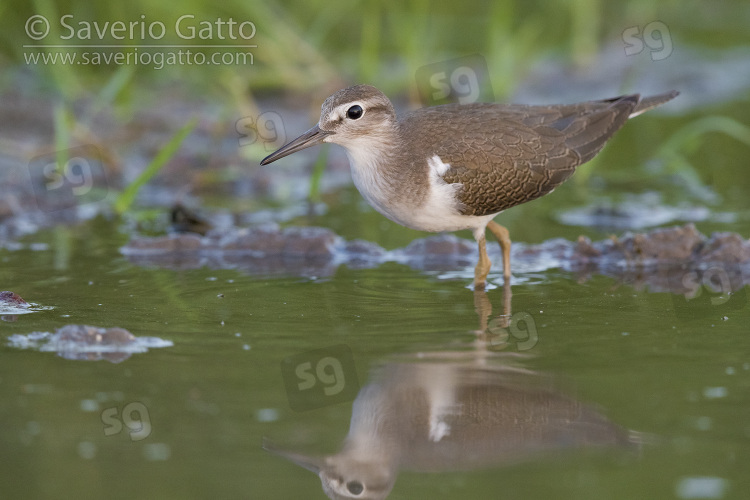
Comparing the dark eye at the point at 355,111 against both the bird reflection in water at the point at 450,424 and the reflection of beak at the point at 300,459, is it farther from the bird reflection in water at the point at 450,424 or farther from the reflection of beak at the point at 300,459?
the reflection of beak at the point at 300,459

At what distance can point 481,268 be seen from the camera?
274 inches

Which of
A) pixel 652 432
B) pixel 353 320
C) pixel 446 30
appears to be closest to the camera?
pixel 652 432

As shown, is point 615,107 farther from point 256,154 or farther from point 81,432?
point 81,432

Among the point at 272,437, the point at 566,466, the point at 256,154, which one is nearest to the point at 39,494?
the point at 272,437

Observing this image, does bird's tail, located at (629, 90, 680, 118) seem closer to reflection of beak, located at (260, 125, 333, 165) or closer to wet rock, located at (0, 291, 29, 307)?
reflection of beak, located at (260, 125, 333, 165)

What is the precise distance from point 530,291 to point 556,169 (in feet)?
3.60

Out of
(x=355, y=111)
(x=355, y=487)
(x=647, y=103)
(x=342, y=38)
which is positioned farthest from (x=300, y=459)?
(x=342, y=38)

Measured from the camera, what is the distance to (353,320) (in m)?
5.82

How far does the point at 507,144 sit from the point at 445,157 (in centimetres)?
52

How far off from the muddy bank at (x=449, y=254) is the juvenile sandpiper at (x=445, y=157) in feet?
1.60

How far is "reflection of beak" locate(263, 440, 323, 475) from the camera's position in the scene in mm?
3973

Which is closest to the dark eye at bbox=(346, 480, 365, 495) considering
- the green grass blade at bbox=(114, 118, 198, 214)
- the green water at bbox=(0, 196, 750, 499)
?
the green water at bbox=(0, 196, 750, 499)

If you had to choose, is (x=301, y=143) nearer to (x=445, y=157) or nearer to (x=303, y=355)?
(x=445, y=157)

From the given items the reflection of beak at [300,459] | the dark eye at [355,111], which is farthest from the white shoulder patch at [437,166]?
the reflection of beak at [300,459]
